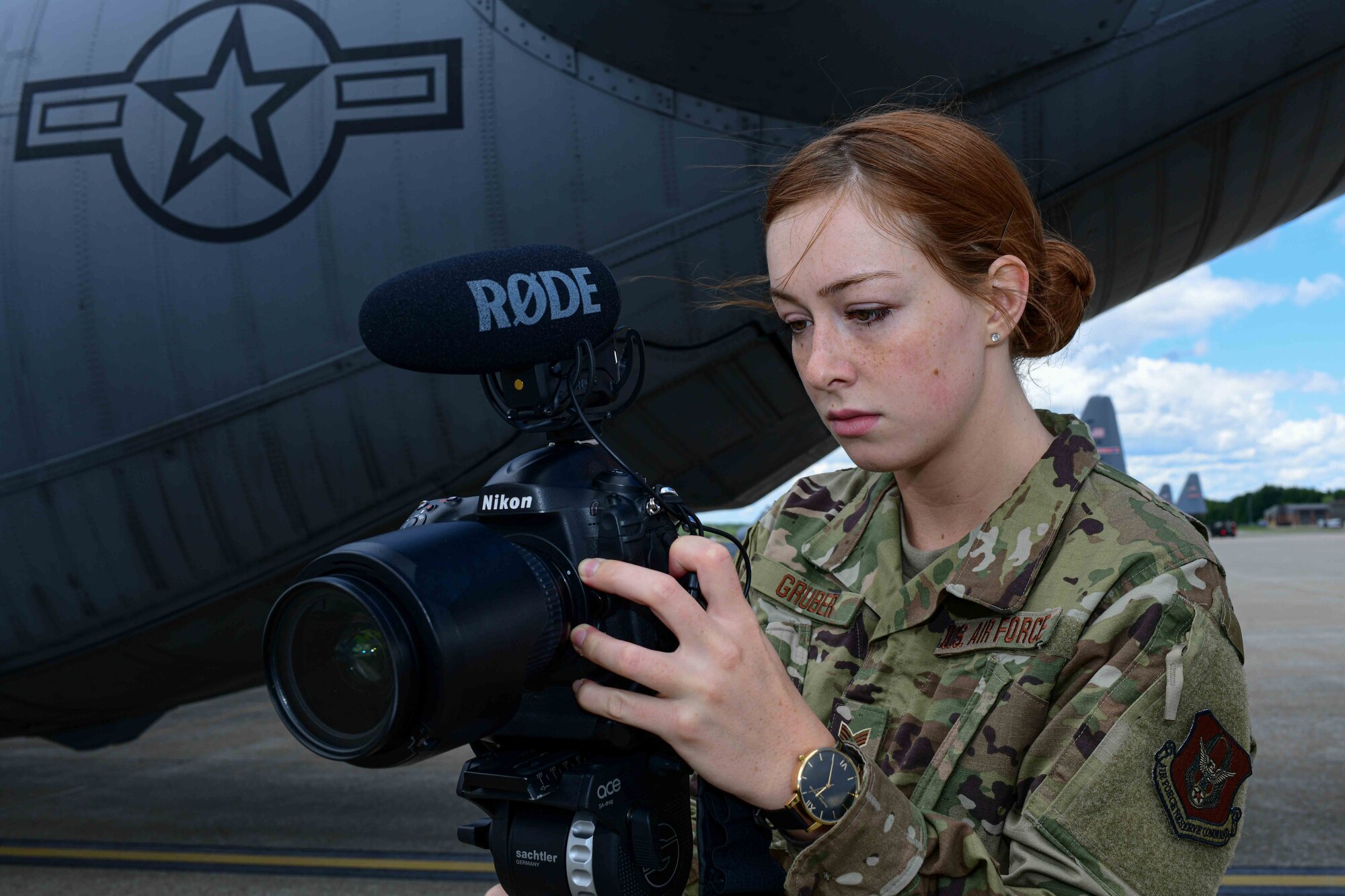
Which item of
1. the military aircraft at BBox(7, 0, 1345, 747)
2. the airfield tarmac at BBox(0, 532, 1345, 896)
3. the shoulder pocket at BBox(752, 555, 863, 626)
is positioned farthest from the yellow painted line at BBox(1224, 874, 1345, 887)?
the shoulder pocket at BBox(752, 555, 863, 626)

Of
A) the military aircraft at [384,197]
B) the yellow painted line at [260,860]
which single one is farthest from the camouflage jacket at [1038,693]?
the yellow painted line at [260,860]

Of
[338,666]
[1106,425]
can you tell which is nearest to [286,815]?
[338,666]

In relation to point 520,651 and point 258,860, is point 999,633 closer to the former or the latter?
point 520,651

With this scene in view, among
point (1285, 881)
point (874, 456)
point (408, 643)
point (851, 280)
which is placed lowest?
point (1285, 881)

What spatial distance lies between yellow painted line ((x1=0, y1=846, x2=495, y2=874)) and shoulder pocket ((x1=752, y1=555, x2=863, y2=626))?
3.47 meters

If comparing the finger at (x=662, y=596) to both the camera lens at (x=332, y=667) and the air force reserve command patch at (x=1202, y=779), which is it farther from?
the air force reserve command patch at (x=1202, y=779)

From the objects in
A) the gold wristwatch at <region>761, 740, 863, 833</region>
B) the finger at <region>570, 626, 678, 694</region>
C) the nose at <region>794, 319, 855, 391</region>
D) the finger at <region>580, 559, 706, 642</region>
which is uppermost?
the nose at <region>794, 319, 855, 391</region>

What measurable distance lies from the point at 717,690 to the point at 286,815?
18.5 feet

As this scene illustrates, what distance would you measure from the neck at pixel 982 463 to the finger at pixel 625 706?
70cm

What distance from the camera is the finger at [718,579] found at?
1250 millimetres

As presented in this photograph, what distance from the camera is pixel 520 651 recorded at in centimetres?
133

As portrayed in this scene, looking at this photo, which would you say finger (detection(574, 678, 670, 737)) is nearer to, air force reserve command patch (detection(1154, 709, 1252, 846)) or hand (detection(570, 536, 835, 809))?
hand (detection(570, 536, 835, 809))

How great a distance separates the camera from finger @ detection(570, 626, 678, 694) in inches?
48.7

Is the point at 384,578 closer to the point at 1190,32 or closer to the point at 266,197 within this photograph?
the point at 266,197
